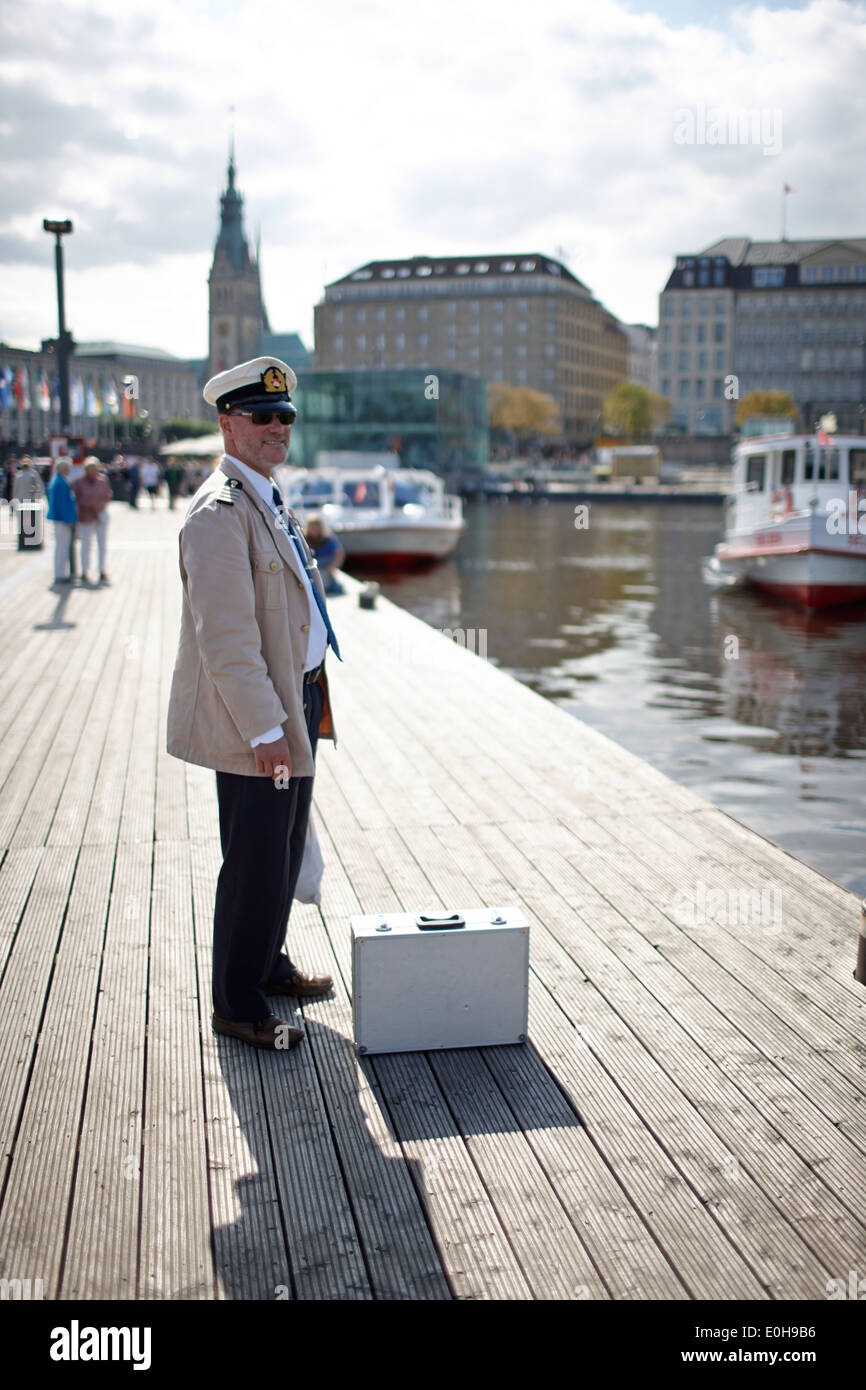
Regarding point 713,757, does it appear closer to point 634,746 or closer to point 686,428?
point 634,746

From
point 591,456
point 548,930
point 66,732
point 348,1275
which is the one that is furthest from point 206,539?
point 591,456

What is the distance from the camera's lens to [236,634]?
340cm

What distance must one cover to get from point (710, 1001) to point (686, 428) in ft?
438

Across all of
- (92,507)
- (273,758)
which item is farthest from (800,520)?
(273,758)

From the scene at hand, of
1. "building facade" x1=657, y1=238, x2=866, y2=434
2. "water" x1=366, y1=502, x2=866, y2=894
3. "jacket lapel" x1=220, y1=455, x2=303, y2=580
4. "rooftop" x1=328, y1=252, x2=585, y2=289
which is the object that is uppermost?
"rooftop" x1=328, y1=252, x2=585, y2=289

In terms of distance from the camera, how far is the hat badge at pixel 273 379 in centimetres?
353

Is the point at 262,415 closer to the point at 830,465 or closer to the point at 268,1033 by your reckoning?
the point at 268,1033

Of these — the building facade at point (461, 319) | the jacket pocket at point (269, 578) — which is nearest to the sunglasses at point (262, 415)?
the jacket pocket at point (269, 578)

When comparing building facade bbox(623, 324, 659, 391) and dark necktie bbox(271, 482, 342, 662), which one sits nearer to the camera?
dark necktie bbox(271, 482, 342, 662)

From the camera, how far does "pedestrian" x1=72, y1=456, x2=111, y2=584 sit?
17.0 metres

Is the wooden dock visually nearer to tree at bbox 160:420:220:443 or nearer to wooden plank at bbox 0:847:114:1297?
wooden plank at bbox 0:847:114:1297

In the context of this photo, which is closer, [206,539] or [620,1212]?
[620,1212]

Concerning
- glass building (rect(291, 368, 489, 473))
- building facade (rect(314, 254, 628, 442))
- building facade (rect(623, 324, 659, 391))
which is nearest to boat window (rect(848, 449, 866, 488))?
glass building (rect(291, 368, 489, 473))

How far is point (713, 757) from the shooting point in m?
11.3
